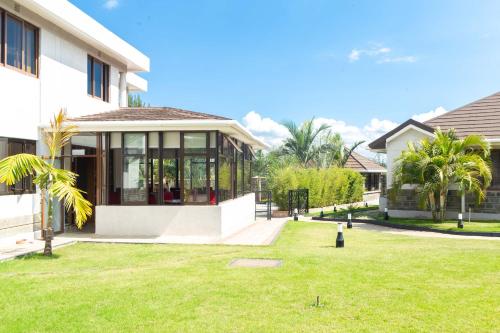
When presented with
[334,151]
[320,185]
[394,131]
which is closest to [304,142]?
[334,151]

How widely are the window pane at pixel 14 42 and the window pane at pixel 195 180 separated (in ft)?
17.6

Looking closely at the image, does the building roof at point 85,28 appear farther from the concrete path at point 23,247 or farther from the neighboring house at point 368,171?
the neighboring house at point 368,171

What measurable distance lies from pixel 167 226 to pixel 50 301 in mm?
7402

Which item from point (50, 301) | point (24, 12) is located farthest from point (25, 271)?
point (24, 12)

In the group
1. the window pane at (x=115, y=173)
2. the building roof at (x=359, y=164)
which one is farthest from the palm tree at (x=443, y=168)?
the building roof at (x=359, y=164)

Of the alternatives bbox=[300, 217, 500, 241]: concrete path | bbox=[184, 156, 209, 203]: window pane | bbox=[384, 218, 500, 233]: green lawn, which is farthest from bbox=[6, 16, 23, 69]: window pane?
bbox=[384, 218, 500, 233]: green lawn

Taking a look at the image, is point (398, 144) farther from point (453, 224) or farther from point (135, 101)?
point (135, 101)

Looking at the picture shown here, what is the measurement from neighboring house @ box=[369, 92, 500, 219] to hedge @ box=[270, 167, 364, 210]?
614 centimetres

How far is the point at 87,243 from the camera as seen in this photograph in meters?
13.2

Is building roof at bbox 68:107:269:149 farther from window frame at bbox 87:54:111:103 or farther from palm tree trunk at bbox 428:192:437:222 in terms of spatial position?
palm tree trunk at bbox 428:192:437:222

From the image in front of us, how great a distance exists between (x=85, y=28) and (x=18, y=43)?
2.98 m

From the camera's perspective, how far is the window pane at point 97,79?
18219 millimetres

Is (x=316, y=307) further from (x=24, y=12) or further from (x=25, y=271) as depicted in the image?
(x=24, y=12)

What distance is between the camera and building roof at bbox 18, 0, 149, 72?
1384 cm
